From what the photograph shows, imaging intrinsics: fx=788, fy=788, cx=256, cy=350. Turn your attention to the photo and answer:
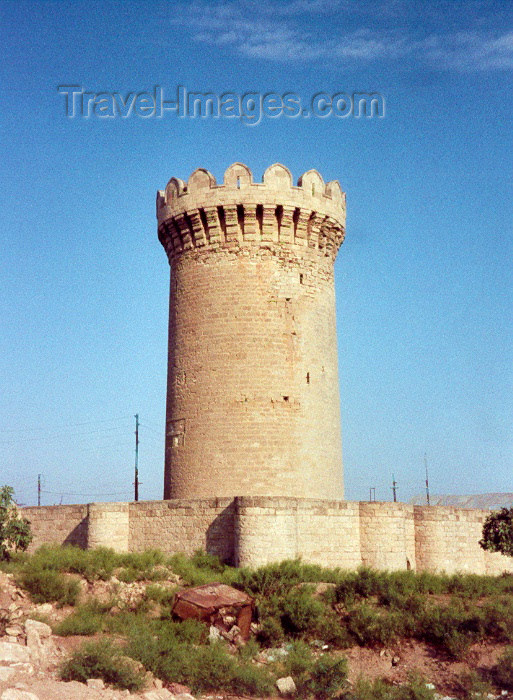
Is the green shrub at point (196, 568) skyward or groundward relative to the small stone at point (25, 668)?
skyward

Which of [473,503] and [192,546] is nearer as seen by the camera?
[192,546]

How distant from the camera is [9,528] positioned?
18.3m

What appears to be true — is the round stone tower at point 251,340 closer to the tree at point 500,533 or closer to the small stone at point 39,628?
the tree at point 500,533

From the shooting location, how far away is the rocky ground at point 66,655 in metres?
11.6

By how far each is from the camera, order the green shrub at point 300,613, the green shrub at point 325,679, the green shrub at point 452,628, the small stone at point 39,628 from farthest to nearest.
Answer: the green shrub at point 300,613 → the green shrub at point 452,628 → the small stone at point 39,628 → the green shrub at point 325,679

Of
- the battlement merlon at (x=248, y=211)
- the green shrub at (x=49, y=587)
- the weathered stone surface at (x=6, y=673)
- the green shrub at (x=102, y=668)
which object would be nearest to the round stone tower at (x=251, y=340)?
the battlement merlon at (x=248, y=211)

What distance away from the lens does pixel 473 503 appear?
13975cm

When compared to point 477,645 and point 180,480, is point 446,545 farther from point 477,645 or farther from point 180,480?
point 180,480

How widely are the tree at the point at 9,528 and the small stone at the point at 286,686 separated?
7756 mm

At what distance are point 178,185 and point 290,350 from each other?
6.16m

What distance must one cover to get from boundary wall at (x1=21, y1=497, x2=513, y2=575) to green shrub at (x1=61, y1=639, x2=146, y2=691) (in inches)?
209

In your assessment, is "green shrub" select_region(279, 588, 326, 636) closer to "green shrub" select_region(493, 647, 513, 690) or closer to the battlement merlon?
"green shrub" select_region(493, 647, 513, 690)

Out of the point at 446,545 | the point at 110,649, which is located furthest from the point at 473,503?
the point at 110,649

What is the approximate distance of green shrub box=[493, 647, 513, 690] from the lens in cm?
1370
